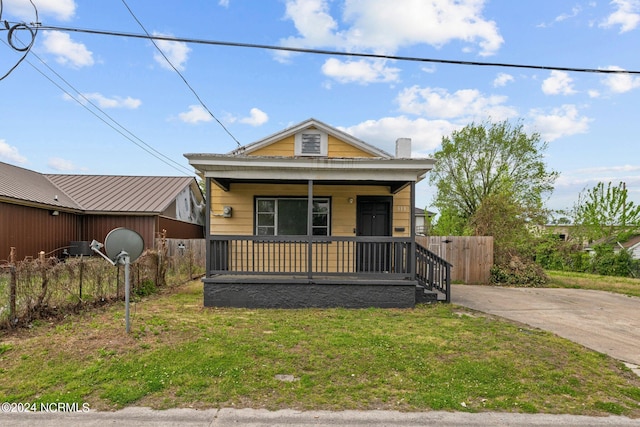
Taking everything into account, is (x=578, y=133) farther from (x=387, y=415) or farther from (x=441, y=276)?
(x=387, y=415)

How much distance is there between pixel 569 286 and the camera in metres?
11.1

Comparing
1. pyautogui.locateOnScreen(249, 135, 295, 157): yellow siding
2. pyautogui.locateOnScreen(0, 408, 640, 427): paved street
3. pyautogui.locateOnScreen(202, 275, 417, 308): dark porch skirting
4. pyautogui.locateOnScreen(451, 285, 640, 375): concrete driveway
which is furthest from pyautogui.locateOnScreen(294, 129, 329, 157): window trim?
pyautogui.locateOnScreen(0, 408, 640, 427): paved street

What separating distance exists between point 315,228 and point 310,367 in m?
5.75

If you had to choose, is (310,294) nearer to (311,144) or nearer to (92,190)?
(311,144)

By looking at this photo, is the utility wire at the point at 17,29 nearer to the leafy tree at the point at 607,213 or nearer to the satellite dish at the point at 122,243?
the satellite dish at the point at 122,243

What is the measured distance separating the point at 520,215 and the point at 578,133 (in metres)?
5.89

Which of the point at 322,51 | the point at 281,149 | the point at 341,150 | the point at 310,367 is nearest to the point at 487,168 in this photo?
the point at 341,150

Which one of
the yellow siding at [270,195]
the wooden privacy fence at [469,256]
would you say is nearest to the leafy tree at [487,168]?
the wooden privacy fence at [469,256]

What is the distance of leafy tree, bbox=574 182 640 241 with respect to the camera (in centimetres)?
1805

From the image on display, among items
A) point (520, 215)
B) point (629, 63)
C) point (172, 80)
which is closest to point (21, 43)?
point (172, 80)

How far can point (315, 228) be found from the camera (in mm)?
9438

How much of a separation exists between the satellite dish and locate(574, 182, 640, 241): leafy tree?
23279 mm

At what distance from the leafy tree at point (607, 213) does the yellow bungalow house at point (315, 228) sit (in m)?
16.5

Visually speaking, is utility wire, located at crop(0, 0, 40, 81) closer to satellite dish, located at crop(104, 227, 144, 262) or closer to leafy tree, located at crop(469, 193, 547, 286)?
satellite dish, located at crop(104, 227, 144, 262)
